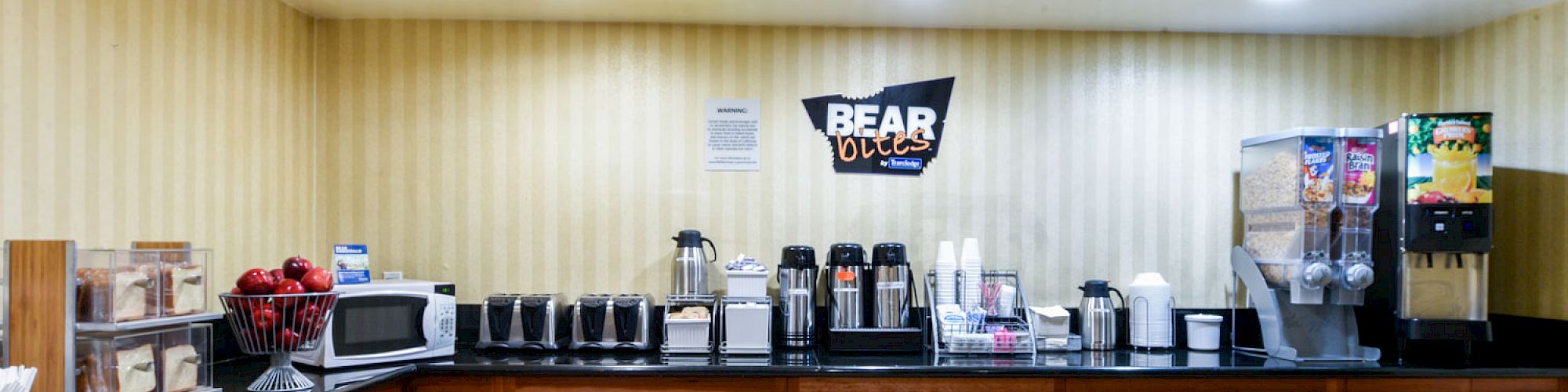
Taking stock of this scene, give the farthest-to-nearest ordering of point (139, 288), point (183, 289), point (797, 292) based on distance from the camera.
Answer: point (797, 292)
point (183, 289)
point (139, 288)

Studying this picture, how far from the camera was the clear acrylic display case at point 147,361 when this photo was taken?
6.43 feet

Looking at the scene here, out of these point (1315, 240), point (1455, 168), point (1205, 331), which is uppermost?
point (1455, 168)

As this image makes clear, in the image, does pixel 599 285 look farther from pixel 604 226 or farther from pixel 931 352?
pixel 931 352

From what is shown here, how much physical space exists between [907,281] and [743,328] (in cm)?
60

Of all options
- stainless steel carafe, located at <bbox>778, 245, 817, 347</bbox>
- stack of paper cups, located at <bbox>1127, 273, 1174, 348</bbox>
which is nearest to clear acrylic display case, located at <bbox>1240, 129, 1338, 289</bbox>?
stack of paper cups, located at <bbox>1127, 273, 1174, 348</bbox>

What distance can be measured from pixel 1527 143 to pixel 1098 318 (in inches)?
58.8

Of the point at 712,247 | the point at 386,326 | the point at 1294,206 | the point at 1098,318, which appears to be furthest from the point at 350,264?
the point at 1294,206

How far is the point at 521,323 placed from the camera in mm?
3338

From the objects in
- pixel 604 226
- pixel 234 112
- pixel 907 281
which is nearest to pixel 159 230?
pixel 234 112

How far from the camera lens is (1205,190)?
3.73 metres

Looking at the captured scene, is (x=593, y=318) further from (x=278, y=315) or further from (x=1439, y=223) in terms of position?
(x=1439, y=223)

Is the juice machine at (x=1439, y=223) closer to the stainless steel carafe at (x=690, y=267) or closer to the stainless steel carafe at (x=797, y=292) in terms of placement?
the stainless steel carafe at (x=797, y=292)

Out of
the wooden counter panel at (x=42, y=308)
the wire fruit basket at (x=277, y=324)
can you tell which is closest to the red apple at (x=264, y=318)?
the wire fruit basket at (x=277, y=324)

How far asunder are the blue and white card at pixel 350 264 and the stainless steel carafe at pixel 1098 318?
2443 millimetres
